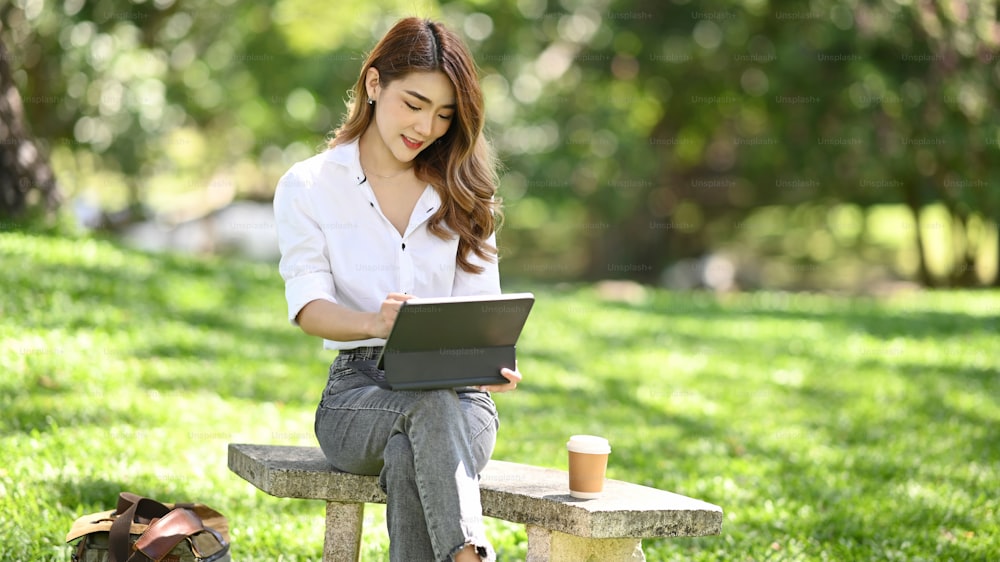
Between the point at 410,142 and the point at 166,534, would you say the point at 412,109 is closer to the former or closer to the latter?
the point at 410,142

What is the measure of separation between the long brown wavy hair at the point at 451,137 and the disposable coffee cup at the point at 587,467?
790 mm

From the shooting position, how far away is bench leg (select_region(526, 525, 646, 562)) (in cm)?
310

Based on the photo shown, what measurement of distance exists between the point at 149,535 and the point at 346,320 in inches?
31.7

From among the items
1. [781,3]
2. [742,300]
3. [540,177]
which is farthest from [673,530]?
[781,3]

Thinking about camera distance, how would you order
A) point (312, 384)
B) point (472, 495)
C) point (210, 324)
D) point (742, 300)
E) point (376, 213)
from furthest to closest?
point (742, 300) < point (210, 324) < point (312, 384) < point (376, 213) < point (472, 495)

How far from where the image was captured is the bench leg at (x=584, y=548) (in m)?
3.10

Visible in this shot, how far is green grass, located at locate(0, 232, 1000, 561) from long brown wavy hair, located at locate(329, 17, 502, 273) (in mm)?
1281

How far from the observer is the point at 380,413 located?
10.3 ft

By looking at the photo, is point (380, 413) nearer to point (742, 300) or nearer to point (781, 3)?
point (742, 300)

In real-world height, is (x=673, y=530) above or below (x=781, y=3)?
below

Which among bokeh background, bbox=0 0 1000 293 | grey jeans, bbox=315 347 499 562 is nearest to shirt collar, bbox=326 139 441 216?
grey jeans, bbox=315 347 499 562

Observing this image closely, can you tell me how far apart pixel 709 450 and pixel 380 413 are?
11.1 ft

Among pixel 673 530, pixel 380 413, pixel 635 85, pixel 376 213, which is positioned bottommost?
pixel 673 530

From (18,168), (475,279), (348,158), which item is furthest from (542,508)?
(18,168)
